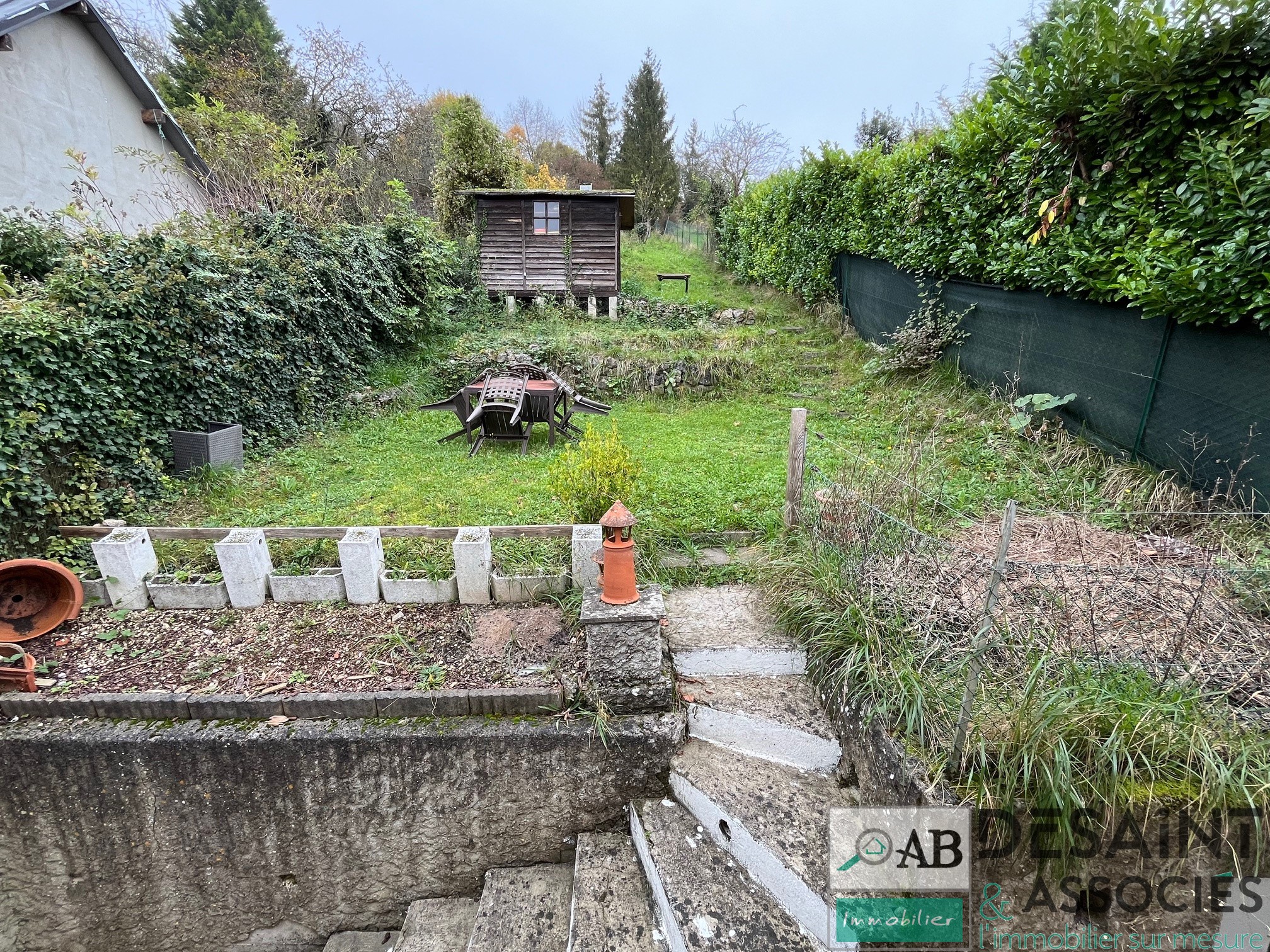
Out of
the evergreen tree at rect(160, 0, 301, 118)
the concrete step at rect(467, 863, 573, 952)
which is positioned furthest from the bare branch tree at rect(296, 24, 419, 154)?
the concrete step at rect(467, 863, 573, 952)

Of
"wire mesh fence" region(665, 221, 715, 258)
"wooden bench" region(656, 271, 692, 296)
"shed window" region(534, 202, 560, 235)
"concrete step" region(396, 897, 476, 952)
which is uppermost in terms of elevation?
"wire mesh fence" region(665, 221, 715, 258)

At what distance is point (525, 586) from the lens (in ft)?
11.1

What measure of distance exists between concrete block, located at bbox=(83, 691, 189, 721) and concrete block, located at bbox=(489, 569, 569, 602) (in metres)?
1.52

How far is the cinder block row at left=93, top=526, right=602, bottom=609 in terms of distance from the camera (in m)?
3.27

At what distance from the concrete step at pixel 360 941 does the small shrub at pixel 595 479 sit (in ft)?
7.67

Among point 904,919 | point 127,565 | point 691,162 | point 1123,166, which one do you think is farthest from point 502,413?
point 691,162

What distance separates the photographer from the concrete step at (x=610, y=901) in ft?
7.17

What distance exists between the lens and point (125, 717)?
2.71 meters

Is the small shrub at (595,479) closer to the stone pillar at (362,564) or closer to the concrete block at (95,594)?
the stone pillar at (362,564)

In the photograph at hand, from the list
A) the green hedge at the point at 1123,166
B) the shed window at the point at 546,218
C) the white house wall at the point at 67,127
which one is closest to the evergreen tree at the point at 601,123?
the shed window at the point at 546,218

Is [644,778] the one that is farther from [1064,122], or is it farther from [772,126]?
[772,126]

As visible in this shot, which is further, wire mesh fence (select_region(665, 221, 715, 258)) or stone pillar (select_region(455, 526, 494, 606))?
wire mesh fence (select_region(665, 221, 715, 258))

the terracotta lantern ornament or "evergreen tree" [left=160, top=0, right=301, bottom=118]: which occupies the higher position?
"evergreen tree" [left=160, top=0, right=301, bottom=118]

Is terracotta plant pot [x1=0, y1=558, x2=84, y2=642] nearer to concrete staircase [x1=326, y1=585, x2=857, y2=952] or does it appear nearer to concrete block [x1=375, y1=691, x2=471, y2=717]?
concrete block [x1=375, y1=691, x2=471, y2=717]
